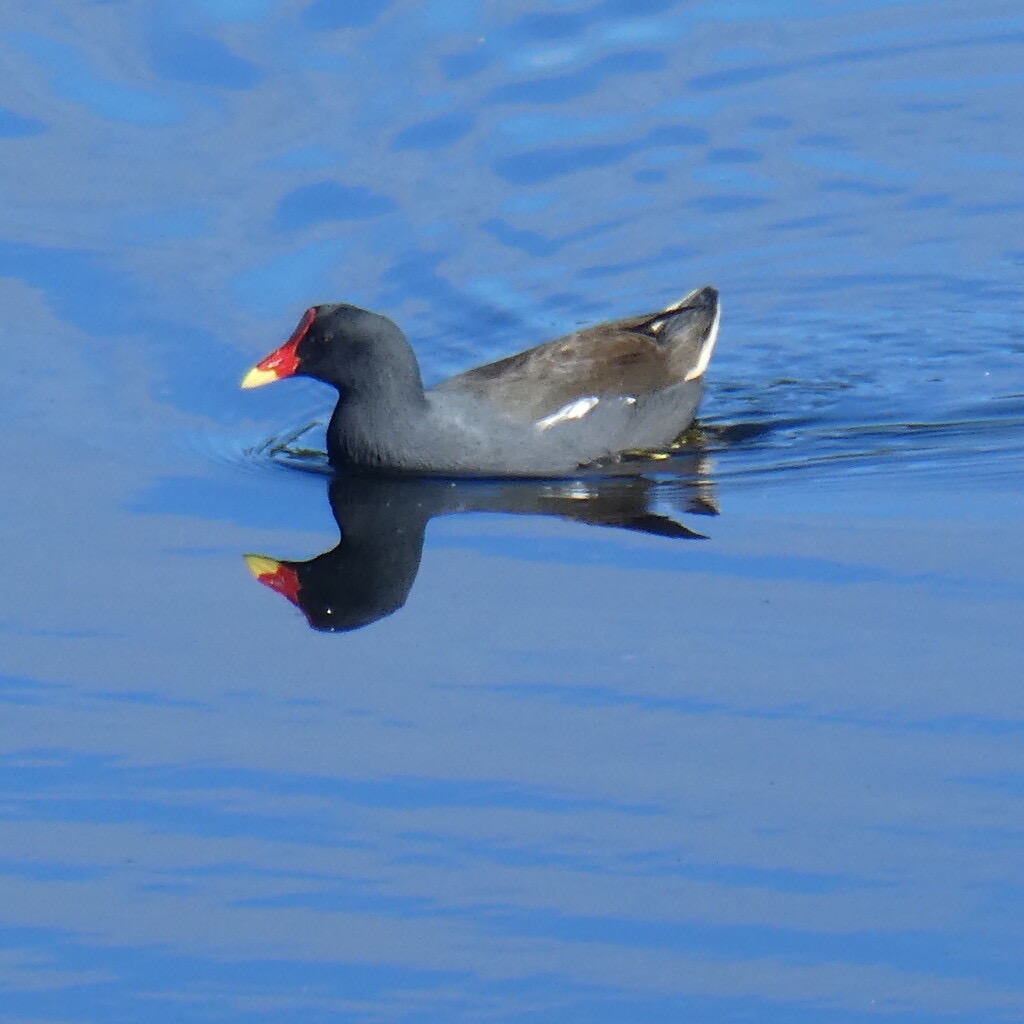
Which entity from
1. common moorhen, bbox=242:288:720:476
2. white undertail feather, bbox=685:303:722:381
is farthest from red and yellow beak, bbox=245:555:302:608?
white undertail feather, bbox=685:303:722:381

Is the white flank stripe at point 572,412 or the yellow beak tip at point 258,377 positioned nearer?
the yellow beak tip at point 258,377

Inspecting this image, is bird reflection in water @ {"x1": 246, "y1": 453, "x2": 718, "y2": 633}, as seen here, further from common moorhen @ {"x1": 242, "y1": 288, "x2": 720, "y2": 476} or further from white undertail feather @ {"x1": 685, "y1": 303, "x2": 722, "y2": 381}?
white undertail feather @ {"x1": 685, "y1": 303, "x2": 722, "y2": 381}

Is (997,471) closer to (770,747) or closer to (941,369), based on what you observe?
(941,369)

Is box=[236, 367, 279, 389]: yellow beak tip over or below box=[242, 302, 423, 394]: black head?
below

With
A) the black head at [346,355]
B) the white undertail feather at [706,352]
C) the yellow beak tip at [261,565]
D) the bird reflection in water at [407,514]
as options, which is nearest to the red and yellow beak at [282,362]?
the black head at [346,355]

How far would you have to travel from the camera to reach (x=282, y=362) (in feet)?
29.5

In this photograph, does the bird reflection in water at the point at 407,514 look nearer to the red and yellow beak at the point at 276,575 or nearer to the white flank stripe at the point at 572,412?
the red and yellow beak at the point at 276,575

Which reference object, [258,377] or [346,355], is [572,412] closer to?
[346,355]

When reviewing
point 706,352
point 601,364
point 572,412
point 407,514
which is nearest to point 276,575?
point 407,514

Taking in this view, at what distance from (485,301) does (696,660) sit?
4.40 m

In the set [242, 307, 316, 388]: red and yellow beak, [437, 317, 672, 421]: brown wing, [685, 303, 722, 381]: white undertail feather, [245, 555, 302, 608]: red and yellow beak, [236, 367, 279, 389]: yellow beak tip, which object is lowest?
[245, 555, 302, 608]: red and yellow beak

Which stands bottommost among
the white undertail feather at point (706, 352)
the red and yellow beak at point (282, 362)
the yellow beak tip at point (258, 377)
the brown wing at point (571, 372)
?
the yellow beak tip at point (258, 377)

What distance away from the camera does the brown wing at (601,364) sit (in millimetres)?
9070

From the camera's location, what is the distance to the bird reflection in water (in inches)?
300
